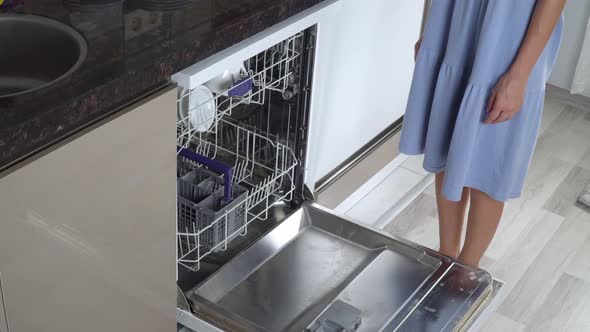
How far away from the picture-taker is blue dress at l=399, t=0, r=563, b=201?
181cm

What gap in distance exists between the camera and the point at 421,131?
2045 millimetres

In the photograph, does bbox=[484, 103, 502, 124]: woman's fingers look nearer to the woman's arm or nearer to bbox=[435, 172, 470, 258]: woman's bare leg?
the woman's arm

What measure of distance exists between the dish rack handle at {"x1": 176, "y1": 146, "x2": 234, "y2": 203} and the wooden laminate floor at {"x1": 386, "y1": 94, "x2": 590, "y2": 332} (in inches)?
33.9

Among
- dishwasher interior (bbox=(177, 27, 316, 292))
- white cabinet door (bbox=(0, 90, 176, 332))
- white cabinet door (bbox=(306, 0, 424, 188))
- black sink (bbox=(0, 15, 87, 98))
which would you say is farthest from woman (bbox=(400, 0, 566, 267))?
black sink (bbox=(0, 15, 87, 98))

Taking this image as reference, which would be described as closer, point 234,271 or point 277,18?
point 277,18

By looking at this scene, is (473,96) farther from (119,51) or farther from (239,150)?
(119,51)

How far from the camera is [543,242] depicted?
257 centimetres

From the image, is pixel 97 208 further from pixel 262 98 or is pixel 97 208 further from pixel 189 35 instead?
pixel 262 98

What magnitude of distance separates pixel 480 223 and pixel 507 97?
1.45 feet

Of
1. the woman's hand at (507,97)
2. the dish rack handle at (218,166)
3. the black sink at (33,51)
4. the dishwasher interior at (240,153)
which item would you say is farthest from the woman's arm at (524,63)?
the black sink at (33,51)

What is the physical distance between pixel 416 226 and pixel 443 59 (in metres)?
0.77

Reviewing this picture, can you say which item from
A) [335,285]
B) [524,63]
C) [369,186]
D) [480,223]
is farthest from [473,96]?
[369,186]

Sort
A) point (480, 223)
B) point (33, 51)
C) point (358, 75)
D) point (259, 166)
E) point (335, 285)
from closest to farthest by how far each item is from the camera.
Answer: point (33, 51)
point (335, 285)
point (259, 166)
point (480, 223)
point (358, 75)

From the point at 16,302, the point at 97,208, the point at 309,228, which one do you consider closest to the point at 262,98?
the point at 309,228
